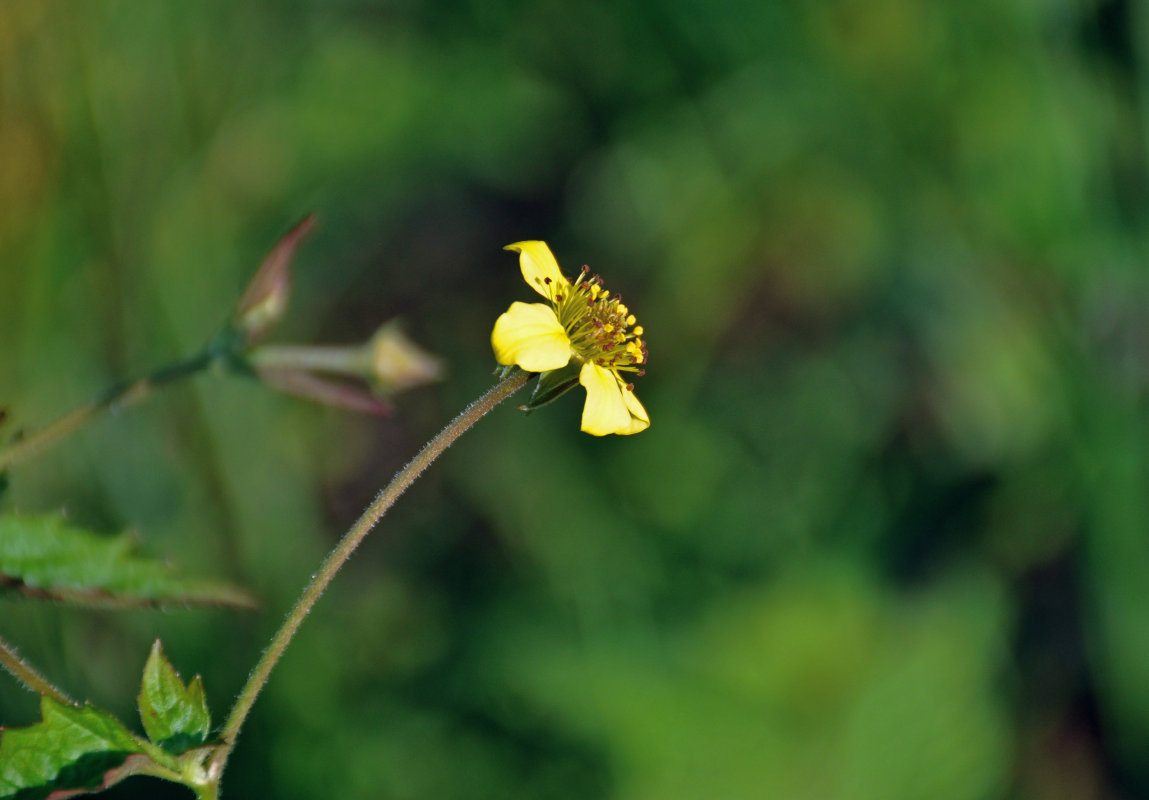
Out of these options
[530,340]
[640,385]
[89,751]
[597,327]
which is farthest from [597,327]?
[640,385]

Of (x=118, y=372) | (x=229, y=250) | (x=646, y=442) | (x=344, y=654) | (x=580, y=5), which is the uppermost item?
(x=580, y=5)

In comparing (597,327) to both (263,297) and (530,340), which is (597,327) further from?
(263,297)

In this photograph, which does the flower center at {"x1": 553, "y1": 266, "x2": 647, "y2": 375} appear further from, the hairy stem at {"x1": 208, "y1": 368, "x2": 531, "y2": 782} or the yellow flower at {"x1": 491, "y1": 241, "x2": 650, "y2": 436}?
the hairy stem at {"x1": 208, "y1": 368, "x2": 531, "y2": 782}

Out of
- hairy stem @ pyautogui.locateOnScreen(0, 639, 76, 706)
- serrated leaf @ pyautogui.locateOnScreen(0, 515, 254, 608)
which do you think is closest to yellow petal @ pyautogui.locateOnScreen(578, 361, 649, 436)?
serrated leaf @ pyautogui.locateOnScreen(0, 515, 254, 608)

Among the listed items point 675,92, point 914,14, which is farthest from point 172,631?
point 914,14

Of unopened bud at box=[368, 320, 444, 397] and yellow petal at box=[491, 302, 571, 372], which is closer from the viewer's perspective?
yellow petal at box=[491, 302, 571, 372]

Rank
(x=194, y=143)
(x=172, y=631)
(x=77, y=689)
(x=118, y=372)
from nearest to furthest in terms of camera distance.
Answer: (x=77, y=689) → (x=172, y=631) → (x=118, y=372) → (x=194, y=143)

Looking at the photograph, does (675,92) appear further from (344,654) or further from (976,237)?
(344,654)
